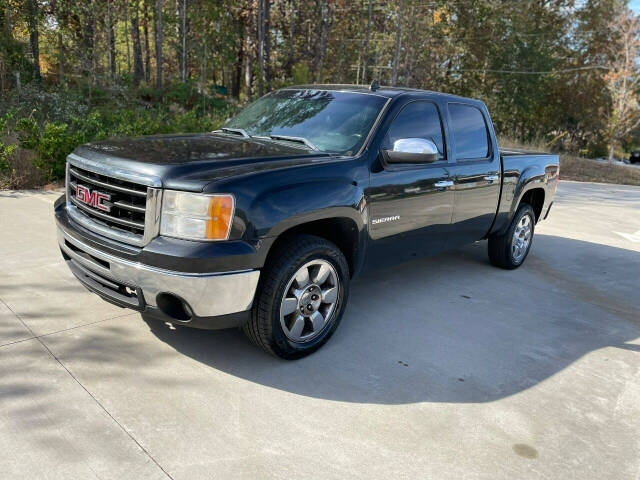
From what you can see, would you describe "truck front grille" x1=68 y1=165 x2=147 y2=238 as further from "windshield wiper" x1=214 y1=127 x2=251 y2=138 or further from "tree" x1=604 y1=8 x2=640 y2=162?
"tree" x1=604 y1=8 x2=640 y2=162

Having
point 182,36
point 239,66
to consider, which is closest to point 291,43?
point 239,66

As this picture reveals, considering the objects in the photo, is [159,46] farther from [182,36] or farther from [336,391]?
[336,391]

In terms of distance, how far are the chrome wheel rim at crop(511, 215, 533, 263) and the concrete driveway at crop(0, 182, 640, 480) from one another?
1046 millimetres

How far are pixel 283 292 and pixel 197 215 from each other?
0.73m

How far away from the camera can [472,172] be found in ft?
16.3

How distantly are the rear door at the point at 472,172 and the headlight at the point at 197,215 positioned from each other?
2.49m

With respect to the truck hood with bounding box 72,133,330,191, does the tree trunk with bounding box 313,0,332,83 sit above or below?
above

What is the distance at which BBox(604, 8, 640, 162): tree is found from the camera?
30.7 m

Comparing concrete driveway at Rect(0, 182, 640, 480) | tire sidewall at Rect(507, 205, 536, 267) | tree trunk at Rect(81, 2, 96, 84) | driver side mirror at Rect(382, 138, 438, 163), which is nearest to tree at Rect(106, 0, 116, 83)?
tree trunk at Rect(81, 2, 96, 84)

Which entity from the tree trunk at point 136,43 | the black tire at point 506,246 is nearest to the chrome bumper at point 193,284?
the black tire at point 506,246

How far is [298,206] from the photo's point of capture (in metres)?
3.29

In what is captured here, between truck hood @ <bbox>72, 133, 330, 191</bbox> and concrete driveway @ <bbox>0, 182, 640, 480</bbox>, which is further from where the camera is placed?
truck hood @ <bbox>72, 133, 330, 191</bbox>

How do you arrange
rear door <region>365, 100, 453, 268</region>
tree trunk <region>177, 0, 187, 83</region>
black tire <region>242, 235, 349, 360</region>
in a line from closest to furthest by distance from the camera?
black tire <region>242, 235, 349, 360</region>, rear door <region>365, 100, 453, 268</region>, tree trunk <region>177, 0, 187, 83</region>

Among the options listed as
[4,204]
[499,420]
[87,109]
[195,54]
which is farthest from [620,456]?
[195,54]
